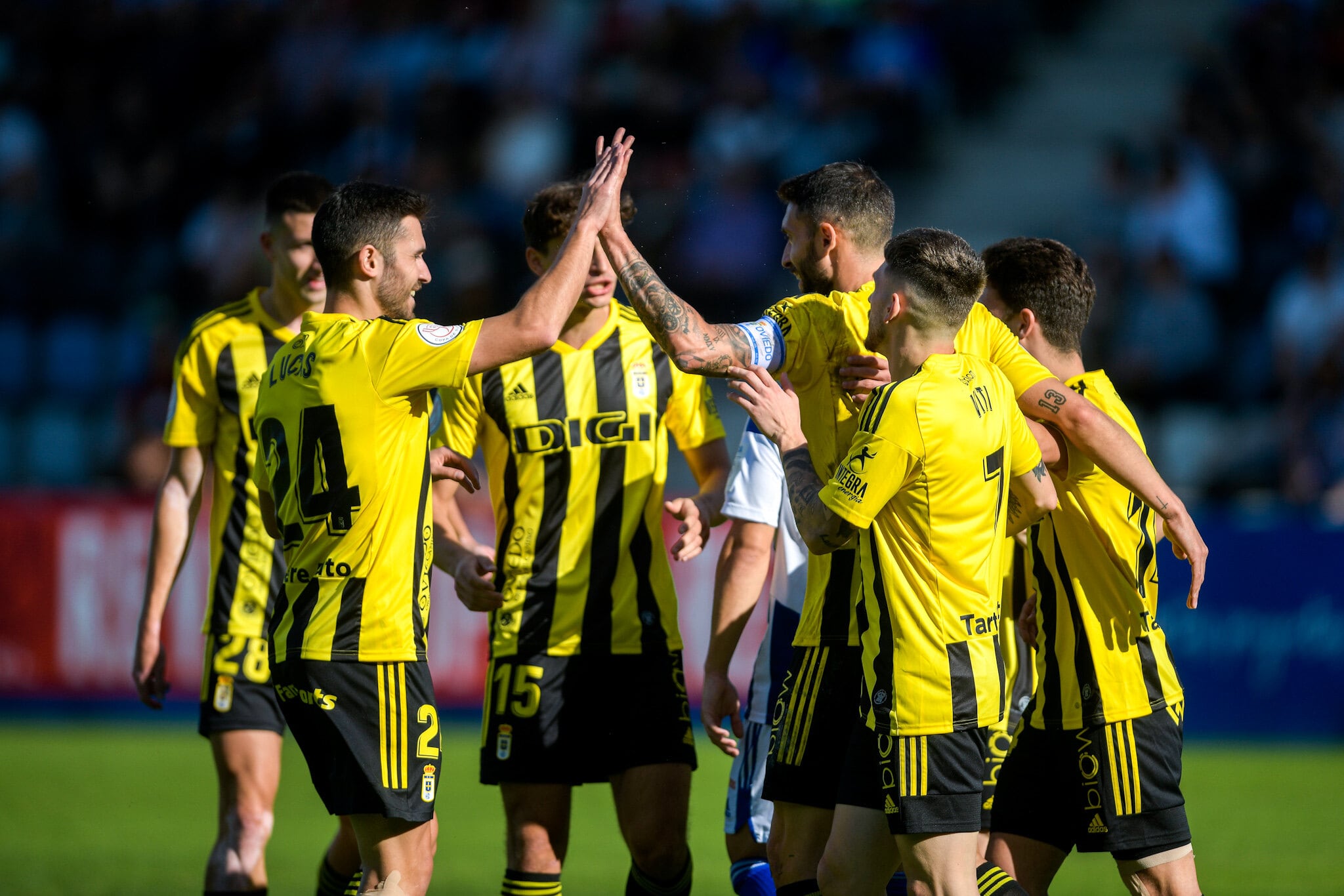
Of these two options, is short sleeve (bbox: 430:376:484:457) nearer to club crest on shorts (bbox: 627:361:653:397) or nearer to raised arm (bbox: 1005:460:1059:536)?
club crest on shorts (bbox: 627:361:653:397)

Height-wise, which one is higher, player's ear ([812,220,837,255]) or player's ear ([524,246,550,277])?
player's ear ([524,246,550,277])

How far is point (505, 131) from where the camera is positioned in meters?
15.0

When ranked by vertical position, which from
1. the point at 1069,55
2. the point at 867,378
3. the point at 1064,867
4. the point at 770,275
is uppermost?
the point at 1069,55

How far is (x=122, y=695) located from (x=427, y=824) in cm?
846

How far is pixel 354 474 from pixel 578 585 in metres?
1.20

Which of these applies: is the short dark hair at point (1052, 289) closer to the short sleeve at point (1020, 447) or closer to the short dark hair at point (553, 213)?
the short sleeve at point (1020, 447)

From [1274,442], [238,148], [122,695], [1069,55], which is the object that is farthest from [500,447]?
[1069,55]

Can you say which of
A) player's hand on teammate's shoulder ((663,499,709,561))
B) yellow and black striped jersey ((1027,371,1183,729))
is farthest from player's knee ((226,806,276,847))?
yellow and black striped jersey ((1027,371,1183,729))

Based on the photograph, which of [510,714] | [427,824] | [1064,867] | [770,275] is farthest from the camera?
[770,275]

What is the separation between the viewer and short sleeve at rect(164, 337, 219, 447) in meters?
5.89

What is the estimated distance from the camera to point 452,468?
4965 mm

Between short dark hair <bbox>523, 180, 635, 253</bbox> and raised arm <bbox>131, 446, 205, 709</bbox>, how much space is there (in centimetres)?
165

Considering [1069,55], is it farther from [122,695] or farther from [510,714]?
[510,714]

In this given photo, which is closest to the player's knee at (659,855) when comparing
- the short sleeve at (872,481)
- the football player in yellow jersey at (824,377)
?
the football player in yellow jersey at (824,377)
